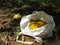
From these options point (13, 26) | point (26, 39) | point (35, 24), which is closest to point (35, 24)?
point (35, 24)

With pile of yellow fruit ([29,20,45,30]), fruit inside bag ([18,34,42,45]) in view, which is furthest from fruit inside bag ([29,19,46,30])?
fruit inside bag ([18,34,42,45])

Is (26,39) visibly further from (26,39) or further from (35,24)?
(35,24)

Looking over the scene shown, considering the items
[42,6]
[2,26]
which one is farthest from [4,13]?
[42,6]

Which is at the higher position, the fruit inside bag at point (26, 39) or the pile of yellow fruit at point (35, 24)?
the pile of yellow fruit at point (35, 24)

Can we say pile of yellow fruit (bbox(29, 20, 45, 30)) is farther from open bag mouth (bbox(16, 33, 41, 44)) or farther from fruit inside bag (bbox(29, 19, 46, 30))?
open bag mouth (bbox(16, 33, 41, 44))

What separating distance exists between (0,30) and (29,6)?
0.71 m

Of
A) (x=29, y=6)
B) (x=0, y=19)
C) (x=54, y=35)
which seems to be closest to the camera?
(x=54, y=35)

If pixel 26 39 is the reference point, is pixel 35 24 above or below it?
above

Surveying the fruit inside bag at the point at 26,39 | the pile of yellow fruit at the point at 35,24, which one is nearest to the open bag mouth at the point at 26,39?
the fruit inside bag at the point at 26,39

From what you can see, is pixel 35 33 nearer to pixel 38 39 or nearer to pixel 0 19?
pixel 38 39

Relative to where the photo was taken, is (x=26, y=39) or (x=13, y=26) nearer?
(x=26, y=39)

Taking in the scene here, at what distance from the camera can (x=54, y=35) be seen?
7.39ft

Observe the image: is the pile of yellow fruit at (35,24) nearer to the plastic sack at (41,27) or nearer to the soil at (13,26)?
the plastic sack at (41,27)

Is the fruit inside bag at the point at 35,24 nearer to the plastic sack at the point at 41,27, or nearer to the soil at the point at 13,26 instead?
the plastic sack at the point at 41,27
